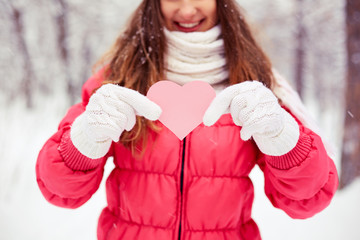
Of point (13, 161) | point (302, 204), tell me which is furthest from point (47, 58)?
point (302, 204)

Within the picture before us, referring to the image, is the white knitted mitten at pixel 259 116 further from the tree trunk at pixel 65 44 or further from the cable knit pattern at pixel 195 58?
the tree trunk at pixel 65 44

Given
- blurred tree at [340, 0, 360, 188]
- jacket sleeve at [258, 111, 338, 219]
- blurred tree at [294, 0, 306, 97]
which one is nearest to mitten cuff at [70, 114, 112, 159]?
jacket sleeve at [258, 111, 338, 219]

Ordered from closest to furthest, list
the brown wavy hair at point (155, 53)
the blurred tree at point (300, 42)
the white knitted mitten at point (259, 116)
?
the white knitted mitten at point (259, 116) → the brown wavy hair at point (155, 53) → the blurred tree at point (300, 42)

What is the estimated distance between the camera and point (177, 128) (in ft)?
3.50

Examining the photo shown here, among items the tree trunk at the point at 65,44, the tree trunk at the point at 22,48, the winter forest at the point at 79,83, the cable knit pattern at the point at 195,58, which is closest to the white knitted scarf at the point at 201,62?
the cable knit pattern at the point at 195,58

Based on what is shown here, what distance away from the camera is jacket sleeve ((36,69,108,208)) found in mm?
1054

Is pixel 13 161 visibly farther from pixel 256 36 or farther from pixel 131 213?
pixel 256 36

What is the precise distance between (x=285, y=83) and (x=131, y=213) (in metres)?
0.98

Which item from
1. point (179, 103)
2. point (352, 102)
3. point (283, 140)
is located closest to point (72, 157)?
point (179, 103)

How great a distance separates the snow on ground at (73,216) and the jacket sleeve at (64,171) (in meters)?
2.21

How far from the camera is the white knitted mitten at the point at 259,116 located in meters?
0.87

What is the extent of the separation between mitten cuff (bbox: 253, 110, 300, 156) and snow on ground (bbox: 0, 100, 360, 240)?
2532 mm

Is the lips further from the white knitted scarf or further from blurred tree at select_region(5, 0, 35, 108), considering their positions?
blurred tree at select_region(5, 0, 35, 108)

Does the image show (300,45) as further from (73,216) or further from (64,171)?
(64,171)
